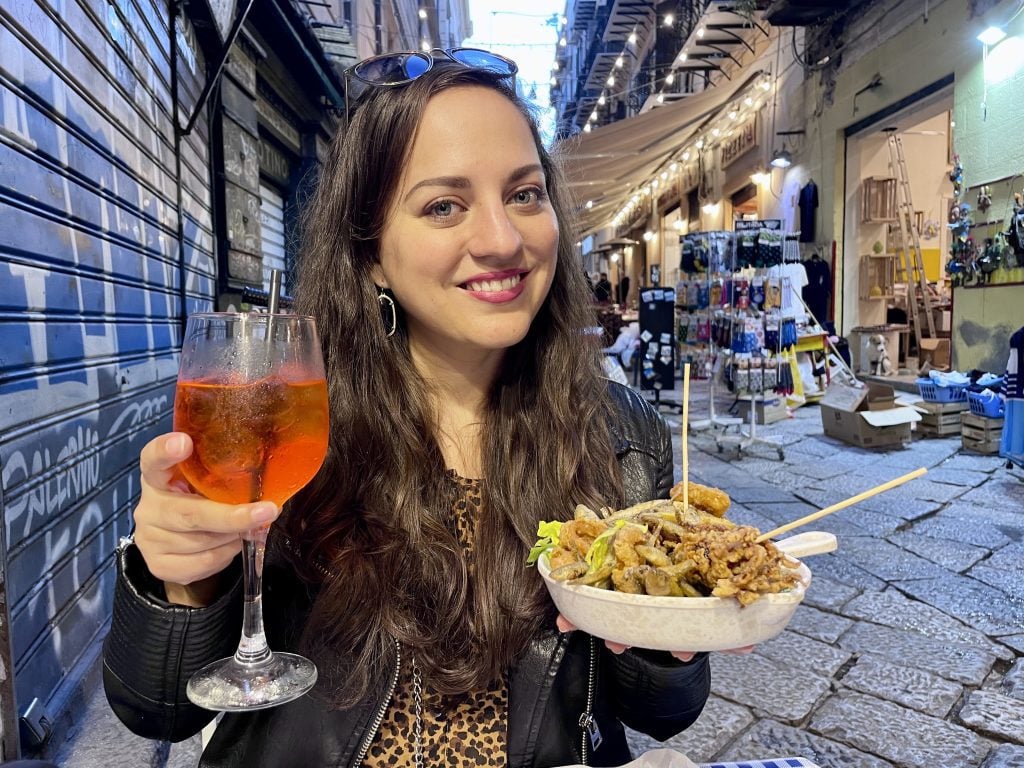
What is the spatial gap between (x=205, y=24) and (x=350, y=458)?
200 inches

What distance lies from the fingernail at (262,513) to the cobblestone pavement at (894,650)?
85.2 inches

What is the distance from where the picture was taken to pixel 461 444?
152 centimetres

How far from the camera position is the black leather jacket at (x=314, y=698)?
1.04 meters

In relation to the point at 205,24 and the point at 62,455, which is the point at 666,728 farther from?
the point at 205,24

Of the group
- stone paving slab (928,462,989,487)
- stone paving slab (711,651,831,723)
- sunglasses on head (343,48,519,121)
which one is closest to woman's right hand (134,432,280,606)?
sunglasses on head (343,48,519,121)

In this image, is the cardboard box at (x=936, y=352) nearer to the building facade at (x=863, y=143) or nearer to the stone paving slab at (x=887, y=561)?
the building facade at (x=863, y=143)

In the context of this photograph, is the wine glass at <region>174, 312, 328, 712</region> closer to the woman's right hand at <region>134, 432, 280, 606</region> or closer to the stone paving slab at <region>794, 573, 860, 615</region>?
the woman's right hand at <region>134, 432, 280, 606</region>

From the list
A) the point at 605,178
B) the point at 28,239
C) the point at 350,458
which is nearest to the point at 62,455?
the point at 28,239

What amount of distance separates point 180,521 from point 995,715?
118 inches

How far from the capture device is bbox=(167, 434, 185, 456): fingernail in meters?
0.79

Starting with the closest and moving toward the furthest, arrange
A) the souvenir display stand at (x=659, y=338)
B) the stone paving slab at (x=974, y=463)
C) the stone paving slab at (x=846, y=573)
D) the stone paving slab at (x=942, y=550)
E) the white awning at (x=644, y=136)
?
1. the stone paving slab at (x=846, y=573)
2. the stone paving slab at (x=942, y=550)
3. the stone paving slab at (x=974, y=463)
4. the souvenir display stand at (x=659, y=338)
5. the white awning at (x=644, y=136)

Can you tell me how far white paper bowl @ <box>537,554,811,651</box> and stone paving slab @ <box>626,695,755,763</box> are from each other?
1.74 m

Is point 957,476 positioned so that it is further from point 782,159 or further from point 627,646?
point 782,159

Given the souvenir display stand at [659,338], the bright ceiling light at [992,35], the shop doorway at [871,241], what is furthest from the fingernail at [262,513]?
the shop doorway at [871,241]
